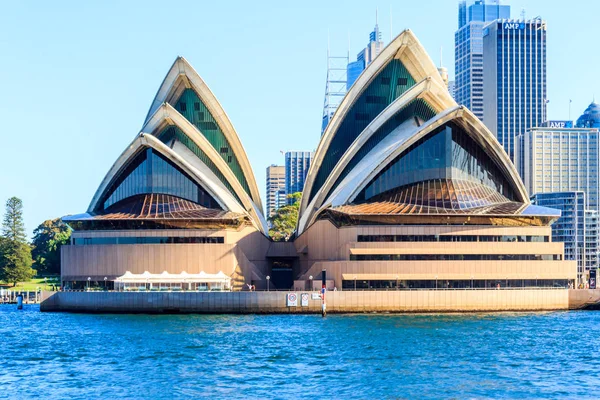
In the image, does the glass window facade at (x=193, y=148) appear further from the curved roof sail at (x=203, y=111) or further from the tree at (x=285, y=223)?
the tree at (x=285, y=223)

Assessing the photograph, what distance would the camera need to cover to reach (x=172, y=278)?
88.4 metres

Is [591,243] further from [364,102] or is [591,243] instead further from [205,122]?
[205,122]

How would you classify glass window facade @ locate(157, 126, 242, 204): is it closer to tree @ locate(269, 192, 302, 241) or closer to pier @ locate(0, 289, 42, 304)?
pier @ locate(0, 289, 42, 304)

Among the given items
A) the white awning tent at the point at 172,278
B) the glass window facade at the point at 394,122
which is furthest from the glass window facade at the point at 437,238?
the glass window facade at the point at 394,122

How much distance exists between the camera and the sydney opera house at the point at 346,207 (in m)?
86.2

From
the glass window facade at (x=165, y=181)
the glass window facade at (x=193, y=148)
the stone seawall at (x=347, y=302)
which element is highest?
the glass window facade at (x=193, y=148)

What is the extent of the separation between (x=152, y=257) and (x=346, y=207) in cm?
1670

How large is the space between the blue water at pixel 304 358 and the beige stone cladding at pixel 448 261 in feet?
27.8

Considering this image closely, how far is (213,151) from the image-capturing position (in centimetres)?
10069

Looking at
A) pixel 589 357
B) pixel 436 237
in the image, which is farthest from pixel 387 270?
pixel 589 357

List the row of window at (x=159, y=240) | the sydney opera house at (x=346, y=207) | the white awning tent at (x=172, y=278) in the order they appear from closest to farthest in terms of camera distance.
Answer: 1. the sydney opera house at (x=346, y=207)
2. the white awning tent at (x=172, y=278)
3. the row of window at (x=159, y=240)

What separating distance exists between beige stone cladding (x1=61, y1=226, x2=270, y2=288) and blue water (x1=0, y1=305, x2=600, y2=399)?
13948mm

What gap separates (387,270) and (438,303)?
4.90 meters

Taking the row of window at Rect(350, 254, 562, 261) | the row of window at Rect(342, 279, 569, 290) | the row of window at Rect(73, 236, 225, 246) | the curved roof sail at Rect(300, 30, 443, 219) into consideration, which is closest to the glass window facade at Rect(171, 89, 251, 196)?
the curved roof sail at Rect(300, 30, 443, 219)
